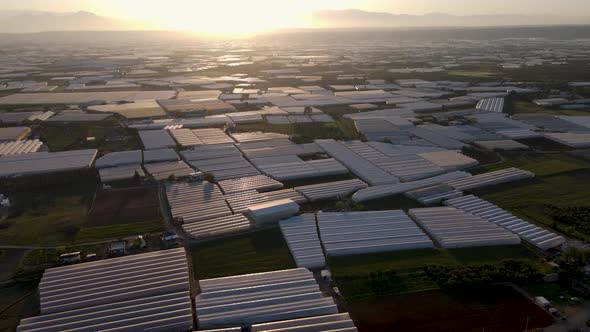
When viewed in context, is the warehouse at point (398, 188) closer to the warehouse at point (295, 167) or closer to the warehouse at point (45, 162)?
the warehouse at point (295, 167)

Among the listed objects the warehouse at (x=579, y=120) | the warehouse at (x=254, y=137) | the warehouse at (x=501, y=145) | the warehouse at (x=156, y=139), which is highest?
the warehouse at (x=579, y=120)

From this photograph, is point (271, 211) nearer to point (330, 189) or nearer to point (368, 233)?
point (368, 233)

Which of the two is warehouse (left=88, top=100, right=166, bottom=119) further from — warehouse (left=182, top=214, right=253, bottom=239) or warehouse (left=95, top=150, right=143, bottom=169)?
warehouse (left=182, top=214, right=253, bottom=239)

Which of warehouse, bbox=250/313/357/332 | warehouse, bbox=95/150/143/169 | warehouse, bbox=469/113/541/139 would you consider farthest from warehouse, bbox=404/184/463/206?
warehouse, bbox=95/150/143/169

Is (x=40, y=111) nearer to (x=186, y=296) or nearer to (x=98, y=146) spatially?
(x=98, y=146)

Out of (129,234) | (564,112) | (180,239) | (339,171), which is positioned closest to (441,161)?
(339,171)

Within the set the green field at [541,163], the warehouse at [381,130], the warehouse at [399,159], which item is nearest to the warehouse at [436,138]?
the warehouse at [381,130]
